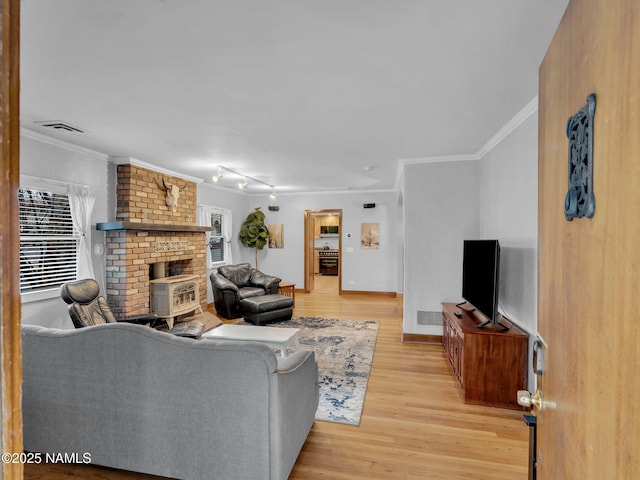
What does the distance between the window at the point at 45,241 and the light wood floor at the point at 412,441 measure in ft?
7.23

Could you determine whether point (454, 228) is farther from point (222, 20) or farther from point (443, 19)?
point (222, 20)

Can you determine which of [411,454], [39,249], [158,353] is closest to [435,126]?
[411,454]

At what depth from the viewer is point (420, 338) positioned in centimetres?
448

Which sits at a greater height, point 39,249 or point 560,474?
point 39,249

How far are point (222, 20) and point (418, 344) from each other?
4.19 meters

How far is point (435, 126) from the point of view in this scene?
3178 millimetres

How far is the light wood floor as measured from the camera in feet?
6.71

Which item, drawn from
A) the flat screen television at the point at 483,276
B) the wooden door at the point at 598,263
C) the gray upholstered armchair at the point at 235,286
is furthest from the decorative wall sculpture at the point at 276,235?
the wooden door at the point at 598,263

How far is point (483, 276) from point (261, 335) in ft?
7.76

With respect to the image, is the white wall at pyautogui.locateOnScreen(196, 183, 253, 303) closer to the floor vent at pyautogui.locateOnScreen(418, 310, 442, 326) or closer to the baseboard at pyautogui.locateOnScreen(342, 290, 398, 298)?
the baseboard at pyautogui.locateOnScreen(342, 290, 398, 298)

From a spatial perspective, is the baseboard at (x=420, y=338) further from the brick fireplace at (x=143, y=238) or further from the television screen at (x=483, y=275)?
the brick fireplace at (x=143, y=238)

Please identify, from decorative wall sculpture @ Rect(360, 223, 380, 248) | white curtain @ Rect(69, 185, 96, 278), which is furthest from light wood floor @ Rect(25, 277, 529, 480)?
decorative wall sculpture @ Rect(360, 223, 380, 248)

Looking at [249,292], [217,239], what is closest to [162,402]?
[249,292]

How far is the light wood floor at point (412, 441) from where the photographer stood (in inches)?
80.5
